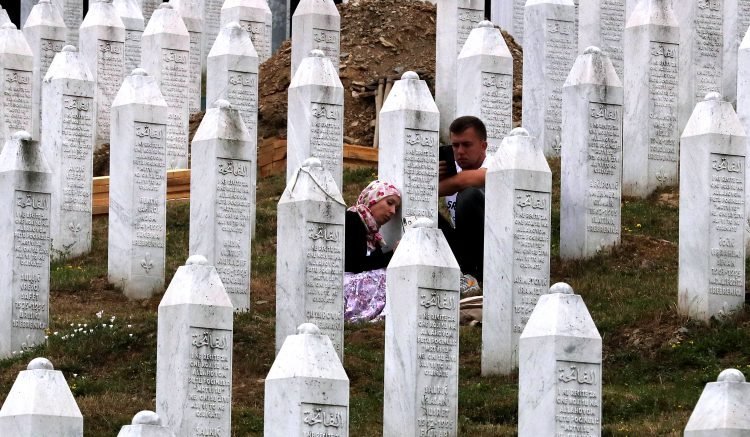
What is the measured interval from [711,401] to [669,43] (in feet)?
32.9

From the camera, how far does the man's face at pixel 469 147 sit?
24125 millimetres

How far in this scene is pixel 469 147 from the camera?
24.1 m

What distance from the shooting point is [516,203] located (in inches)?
869

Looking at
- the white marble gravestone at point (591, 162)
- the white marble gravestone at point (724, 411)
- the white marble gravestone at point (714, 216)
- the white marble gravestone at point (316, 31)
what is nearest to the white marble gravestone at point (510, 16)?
the white marble gravestone at point (316, 31)

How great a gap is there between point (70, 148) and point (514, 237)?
6.10 metres

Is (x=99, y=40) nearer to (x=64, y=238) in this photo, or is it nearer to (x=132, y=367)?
(x=64, y=238)

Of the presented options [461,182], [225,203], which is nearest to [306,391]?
[225,203]

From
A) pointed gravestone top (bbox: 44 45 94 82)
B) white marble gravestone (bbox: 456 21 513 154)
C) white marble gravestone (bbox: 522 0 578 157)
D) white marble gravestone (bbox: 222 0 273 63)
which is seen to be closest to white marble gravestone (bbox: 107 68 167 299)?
pointed gravestone top (bbox: 44 45 94 82)

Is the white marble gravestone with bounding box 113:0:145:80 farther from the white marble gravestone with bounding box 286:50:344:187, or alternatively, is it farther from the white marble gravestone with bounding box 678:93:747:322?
the white marble gravestone with bounding box 678:93:747:322

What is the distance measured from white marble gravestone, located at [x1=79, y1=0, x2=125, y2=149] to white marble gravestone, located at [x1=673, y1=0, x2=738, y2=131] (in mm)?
6295

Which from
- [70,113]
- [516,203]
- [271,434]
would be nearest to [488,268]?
[516,203]

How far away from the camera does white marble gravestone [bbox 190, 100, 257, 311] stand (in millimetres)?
23312

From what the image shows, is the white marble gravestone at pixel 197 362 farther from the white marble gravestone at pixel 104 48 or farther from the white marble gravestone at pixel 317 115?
the white marble gravestone at pixel 104 48

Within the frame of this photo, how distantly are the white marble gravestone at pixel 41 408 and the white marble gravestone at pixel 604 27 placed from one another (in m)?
13.1
